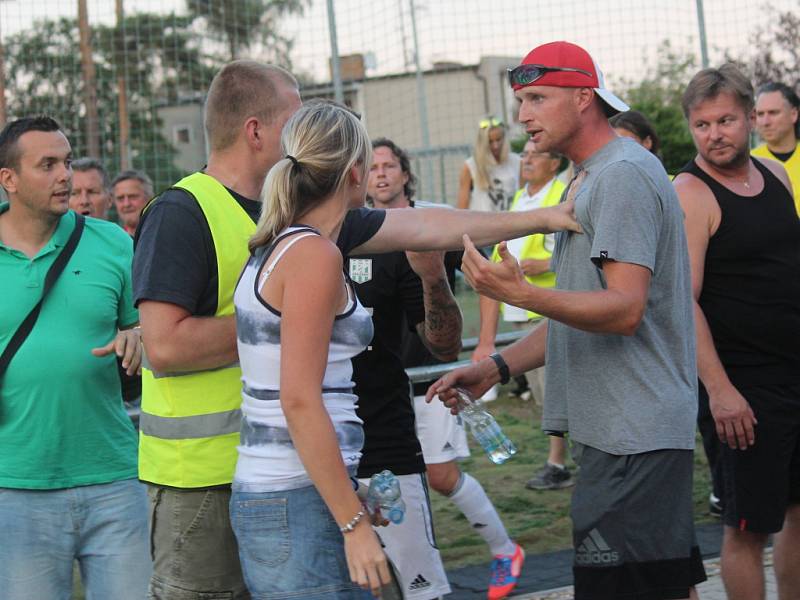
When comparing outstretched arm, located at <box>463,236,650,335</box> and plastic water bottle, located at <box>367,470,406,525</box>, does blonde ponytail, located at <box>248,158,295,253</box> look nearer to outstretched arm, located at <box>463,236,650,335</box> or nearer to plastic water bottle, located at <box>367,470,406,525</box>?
outstretched arm, located at <box>463,236,650,335</box>

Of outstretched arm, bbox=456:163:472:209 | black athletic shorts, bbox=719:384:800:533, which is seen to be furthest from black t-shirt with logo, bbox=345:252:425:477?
outstretched arm, bbox=456:163:472:209

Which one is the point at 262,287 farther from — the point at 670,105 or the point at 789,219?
the point at 670,105

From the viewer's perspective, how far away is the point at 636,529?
10.8ft

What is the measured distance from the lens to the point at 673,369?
10.9 ft

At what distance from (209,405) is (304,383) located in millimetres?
660

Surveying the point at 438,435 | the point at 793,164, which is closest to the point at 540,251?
the point at 793,164

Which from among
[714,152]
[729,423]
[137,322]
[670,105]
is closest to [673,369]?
[729,423]

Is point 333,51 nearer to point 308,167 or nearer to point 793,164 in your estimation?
point 793,164

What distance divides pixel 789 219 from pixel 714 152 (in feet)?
1.40

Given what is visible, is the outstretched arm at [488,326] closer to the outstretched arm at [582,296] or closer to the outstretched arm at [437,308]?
the outstretched arm at [437,308]

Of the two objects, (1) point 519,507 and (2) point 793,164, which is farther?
(1) point 519,507

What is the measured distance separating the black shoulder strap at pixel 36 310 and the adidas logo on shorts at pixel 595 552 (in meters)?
2.06

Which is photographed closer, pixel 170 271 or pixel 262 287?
pixel 262 287

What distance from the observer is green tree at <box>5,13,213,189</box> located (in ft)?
32.2
